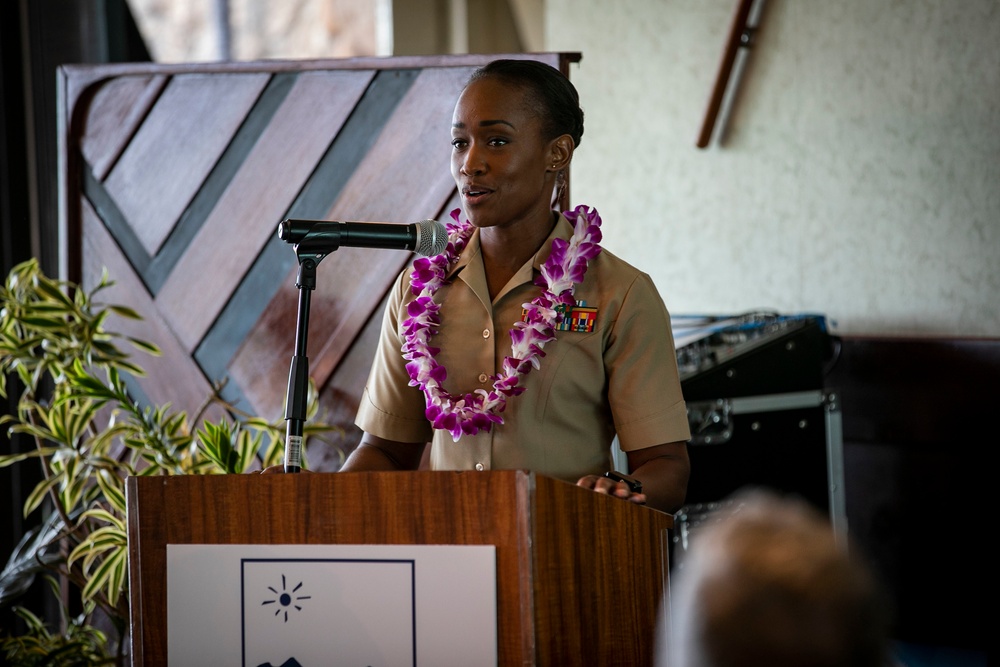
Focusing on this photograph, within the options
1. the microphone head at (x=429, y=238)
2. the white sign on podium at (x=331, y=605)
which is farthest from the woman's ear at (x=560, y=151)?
the white sign on podium at (x=331, y=605)

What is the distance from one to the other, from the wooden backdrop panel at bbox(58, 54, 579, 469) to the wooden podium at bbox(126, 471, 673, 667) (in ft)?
4.29

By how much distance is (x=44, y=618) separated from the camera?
125 inches

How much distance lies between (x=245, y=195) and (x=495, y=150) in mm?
1293

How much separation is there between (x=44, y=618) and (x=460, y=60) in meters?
2.01

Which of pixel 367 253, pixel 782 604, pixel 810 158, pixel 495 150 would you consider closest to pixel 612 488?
pixel 495 150

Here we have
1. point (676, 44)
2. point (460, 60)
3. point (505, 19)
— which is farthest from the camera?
point (505, 19)

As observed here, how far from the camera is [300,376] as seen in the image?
1.52m

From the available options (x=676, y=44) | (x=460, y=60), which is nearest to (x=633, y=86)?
(x=676, y=44)

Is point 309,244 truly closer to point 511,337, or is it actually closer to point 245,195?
point 511,337

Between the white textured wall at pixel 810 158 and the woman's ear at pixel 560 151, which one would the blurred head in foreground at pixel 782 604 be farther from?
the white textured wall at pixel 810 158

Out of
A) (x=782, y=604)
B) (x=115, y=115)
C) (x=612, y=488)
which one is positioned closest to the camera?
(x=782, y=604)

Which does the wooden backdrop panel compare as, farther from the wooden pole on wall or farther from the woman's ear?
the wooden pole on wall

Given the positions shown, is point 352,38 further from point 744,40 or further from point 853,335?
point 853,335

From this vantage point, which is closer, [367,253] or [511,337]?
[511,337]
